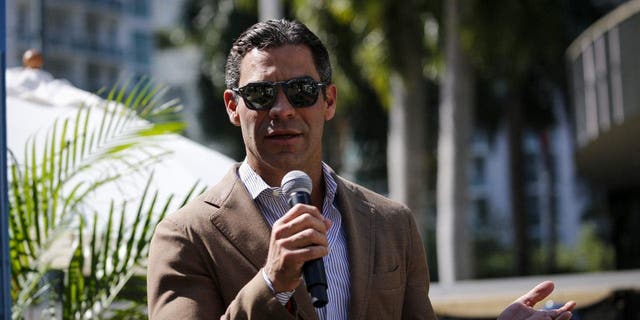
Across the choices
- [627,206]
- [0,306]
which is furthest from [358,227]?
[627,206]

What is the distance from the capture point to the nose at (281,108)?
2.93 meters

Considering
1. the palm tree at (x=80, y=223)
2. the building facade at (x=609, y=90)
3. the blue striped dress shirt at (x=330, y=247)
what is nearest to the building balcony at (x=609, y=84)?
the building facade at (x=609, y=90)

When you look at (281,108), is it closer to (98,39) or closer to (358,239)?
(358,239)

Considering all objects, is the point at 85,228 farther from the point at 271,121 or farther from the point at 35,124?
the point at 271,121

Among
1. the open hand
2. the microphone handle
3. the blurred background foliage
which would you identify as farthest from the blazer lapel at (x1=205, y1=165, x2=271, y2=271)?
the blurred background foliage

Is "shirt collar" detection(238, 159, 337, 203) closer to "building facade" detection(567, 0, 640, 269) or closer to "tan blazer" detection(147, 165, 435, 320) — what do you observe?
"tan blazer" detection(147, 165, 435, 320)

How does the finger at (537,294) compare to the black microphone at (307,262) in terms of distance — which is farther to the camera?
the finger at (537,294)

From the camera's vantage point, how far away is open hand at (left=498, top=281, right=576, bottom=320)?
3.02 metres

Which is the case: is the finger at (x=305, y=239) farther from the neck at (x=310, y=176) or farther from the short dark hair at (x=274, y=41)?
the short dark hair at (x=274, y=41)

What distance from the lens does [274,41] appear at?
300cm

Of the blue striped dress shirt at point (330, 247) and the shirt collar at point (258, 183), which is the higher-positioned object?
the shirt collar at point (258, 183)

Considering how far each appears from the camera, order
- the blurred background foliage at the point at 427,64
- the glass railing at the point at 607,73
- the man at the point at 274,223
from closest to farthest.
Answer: the man at the point at 274,223
the blurred background foliage at the point at 427,64
the glass railing at the point at 607,73

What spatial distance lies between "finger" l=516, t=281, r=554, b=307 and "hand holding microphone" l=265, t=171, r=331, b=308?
743 millimetres

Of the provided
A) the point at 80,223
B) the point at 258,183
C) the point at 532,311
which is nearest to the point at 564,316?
the point at 532,311
